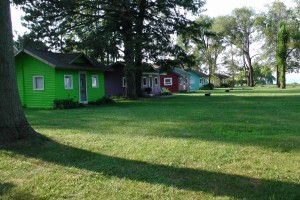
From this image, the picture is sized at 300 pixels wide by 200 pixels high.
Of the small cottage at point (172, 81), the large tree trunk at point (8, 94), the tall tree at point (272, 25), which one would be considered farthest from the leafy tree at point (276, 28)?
the large tree trunk at point (8, 94)

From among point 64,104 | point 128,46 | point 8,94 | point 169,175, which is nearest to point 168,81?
point 128,46

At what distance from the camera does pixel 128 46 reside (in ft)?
72.5

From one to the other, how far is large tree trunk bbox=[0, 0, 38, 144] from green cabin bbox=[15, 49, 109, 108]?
12346mm

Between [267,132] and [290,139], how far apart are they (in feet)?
3.65

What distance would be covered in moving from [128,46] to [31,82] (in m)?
6.80

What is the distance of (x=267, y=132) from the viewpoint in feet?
28.8

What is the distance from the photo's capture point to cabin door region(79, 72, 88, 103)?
22.1 meters

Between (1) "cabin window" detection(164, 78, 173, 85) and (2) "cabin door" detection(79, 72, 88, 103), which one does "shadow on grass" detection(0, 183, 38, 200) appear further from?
(1) "cabin window" detection(164, 78, 173, 85)

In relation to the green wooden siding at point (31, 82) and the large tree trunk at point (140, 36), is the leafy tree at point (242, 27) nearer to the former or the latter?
the large tree trunk at point (140, 36)

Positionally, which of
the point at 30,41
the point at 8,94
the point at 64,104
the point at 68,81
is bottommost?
the point at 64,104

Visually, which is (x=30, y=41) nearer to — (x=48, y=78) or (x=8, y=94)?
(x=48, y=78)

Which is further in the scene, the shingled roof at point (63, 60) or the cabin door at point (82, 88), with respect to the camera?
the cabin door at point (82, 88)

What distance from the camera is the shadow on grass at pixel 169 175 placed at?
447cm

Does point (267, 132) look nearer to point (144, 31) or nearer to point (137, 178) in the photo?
point (137, 178)
